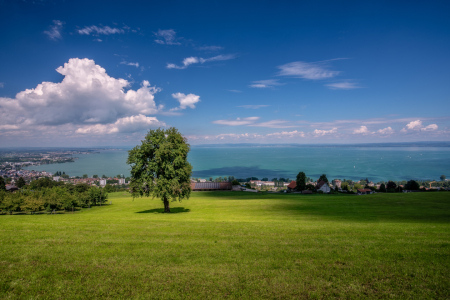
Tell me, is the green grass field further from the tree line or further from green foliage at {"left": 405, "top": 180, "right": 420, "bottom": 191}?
green foliage at {"left": 405, "top": 180, "right": 420, "bottom": 191}

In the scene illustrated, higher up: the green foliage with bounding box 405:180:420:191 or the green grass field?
the green grass field

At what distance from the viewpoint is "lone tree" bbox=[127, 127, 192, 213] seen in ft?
78.0

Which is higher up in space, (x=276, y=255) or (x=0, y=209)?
(x=276, y=255)

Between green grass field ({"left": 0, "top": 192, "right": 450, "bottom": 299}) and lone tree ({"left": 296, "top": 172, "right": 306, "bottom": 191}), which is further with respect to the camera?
lone tree ({"left": 296, "top": 172, "right": 306, "bottom": 191})

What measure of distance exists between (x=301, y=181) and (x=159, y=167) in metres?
56.1

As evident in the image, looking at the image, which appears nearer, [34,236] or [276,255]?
[276,255]

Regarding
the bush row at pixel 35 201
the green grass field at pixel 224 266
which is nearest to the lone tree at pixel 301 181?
the bush row at pixel 35 201

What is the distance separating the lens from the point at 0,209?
35.0 metres

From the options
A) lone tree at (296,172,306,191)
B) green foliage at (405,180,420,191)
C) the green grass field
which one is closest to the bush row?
the green grass field

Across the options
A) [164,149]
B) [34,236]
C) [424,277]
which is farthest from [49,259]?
[164,149]

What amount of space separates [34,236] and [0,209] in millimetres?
38450

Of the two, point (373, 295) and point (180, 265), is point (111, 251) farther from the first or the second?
point (373, 295)

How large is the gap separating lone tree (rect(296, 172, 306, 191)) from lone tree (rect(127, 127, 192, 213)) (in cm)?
5248

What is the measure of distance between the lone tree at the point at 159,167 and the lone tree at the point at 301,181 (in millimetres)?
52485
